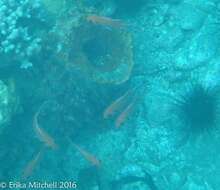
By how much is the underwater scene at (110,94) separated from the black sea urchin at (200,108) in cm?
2

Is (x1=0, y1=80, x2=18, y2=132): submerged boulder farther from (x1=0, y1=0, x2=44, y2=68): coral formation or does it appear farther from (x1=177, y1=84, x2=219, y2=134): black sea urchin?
(x1=177, y1=84, x2=219, y2=134): black sea urchin

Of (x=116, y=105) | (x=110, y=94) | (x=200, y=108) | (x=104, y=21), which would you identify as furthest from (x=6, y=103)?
(x=200, y=108)

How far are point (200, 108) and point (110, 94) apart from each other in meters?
1.65

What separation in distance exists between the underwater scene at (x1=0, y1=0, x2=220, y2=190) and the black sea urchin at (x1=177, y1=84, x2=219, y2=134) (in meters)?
0.02

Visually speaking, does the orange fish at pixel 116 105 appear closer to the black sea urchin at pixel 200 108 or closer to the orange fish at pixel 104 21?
the black sea urchin at pixel 200 108

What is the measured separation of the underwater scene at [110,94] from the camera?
604cm

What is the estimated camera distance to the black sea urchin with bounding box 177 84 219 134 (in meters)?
6.00

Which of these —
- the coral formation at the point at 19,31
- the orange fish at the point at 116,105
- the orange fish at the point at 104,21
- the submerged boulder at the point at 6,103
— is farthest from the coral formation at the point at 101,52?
the submerged boulder at the point at 6,103

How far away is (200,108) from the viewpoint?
5.99 meters

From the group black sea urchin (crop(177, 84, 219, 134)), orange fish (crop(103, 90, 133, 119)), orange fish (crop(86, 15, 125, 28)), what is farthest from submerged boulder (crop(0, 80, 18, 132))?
black sea urchin (crop(177, 84, 219, 134))

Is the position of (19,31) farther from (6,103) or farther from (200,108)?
(200,108)

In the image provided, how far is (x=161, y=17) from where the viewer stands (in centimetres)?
748

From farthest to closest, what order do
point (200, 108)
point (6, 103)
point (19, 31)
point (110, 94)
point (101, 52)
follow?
point (110, 94) < point (101, 52) < point (19, 31) < point (200, 108) < point (6, 103)

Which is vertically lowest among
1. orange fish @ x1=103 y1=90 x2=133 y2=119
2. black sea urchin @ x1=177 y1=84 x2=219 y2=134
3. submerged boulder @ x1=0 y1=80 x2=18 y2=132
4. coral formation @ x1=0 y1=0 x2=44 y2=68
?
black sea urchin @ x1=177 y1=84 x2=219 y2=134
